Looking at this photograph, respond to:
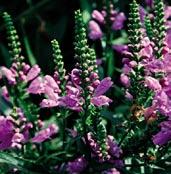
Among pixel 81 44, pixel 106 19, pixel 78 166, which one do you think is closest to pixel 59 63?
pixel 81 44

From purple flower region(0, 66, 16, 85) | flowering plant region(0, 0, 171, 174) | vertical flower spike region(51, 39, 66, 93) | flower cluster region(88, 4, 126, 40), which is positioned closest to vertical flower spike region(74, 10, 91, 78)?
flowering plant region(0, 0, 171, 174)

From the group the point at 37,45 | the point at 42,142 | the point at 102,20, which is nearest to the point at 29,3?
the point at 37,45

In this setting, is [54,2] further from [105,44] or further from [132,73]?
[132,73]

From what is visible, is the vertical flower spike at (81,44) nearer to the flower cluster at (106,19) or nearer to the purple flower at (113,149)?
the purple flower at (113,149)

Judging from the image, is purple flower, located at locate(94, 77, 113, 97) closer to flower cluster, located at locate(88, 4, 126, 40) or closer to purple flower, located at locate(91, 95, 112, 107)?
purple flower, located at locate(91, 95, 112, 107)

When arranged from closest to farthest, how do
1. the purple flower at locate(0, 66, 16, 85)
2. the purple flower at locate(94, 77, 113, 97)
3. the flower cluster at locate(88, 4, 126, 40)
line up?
the purple flower at locate(94, 77, 113, 97) < the purple flower at locate(0, 66, 16, 85) < the flower cluster at locate(88, 4, 126, 40)

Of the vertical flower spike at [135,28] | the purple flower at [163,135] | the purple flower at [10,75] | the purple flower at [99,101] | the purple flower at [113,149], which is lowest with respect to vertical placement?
the purple flower at [113,149]

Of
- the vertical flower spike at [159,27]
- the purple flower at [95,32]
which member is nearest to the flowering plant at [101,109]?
the vertical flower spike at [159,27]
